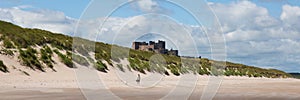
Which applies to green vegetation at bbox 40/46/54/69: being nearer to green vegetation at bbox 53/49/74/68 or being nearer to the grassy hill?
the grassy hill

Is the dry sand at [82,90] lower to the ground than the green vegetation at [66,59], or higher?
lower

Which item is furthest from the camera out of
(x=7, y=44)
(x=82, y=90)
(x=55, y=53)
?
(x=55, y=53)

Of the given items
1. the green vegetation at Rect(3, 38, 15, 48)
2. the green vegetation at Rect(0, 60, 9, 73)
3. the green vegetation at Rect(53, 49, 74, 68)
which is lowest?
the green vegetation at Rect(0, 60, 9, 73)

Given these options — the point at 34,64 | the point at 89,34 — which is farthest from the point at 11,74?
the point at 89,34

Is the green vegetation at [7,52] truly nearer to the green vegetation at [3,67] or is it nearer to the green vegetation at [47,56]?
the green vegetation at [47,56]

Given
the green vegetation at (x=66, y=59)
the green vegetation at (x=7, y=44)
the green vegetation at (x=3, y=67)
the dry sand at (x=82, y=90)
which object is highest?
the green vegetation at (x=7, y=44)

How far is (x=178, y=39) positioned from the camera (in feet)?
74.1

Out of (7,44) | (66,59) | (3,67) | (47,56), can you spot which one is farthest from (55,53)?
(3,67)

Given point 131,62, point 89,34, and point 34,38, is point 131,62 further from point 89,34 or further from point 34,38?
point 89,34

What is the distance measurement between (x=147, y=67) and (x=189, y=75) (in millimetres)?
6199

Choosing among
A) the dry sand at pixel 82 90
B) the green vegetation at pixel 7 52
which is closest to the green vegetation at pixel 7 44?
the green vegetation at pixel 7 52

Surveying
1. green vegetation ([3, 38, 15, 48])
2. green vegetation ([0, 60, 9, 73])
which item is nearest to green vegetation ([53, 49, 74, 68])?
green vegetation ([3, 38, 15, 48])

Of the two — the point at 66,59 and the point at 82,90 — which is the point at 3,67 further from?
the point at 66,59

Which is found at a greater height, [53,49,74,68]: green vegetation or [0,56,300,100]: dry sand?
[53,49,74,68]: green vegetation
